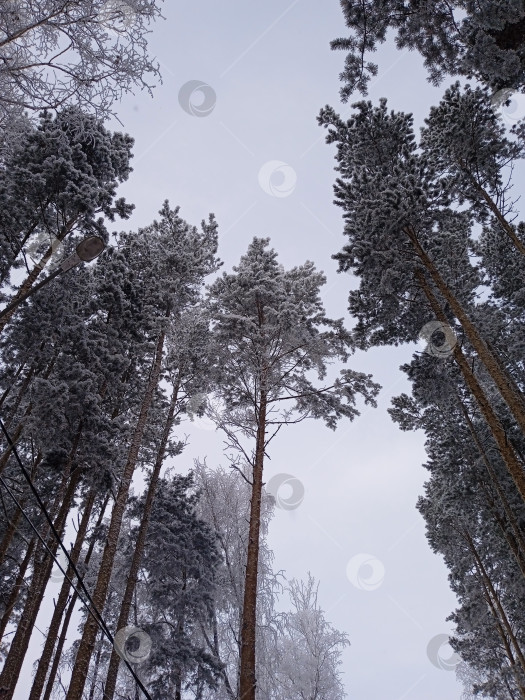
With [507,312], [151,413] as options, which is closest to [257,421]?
[151,413]

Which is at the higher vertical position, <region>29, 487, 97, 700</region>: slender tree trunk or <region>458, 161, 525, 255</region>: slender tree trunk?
<region>458, 161, 525, 255</region>: slender tree trunk

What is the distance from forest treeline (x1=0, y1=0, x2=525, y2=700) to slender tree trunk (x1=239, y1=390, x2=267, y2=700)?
0.13ft

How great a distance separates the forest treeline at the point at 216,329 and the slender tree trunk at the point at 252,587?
0.04 meters

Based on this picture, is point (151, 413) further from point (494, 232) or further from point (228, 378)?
point (494, 232)

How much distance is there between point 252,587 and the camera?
27.2 feet

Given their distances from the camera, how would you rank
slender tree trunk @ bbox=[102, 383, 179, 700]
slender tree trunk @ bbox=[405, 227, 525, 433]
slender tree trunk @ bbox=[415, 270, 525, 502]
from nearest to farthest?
slender tree trunk @ bbox=[415, 270, 525, 502]
slender tree trunk @ bbox=[405, 227, 525, 433]
slender tree trunk @ bbox=[102, 383, 179, 700]

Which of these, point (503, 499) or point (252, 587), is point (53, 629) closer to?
point (252, 587)

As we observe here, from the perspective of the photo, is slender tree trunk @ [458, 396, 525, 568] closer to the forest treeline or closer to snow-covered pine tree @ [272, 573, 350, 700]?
the forest treeline

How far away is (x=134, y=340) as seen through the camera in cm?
1318

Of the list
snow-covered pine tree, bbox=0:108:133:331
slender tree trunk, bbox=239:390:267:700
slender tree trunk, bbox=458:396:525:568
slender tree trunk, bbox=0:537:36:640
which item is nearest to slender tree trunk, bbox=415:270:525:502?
slender tree trunk, bbox=458:396:525:568

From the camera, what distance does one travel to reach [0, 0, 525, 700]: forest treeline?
750 cm

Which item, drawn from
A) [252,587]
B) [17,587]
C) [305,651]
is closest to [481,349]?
[252,587]

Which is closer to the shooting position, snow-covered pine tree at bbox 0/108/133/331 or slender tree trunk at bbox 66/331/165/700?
slender tree trunk at bbox 66/331/165/700

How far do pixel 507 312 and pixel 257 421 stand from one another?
961 centimetres
